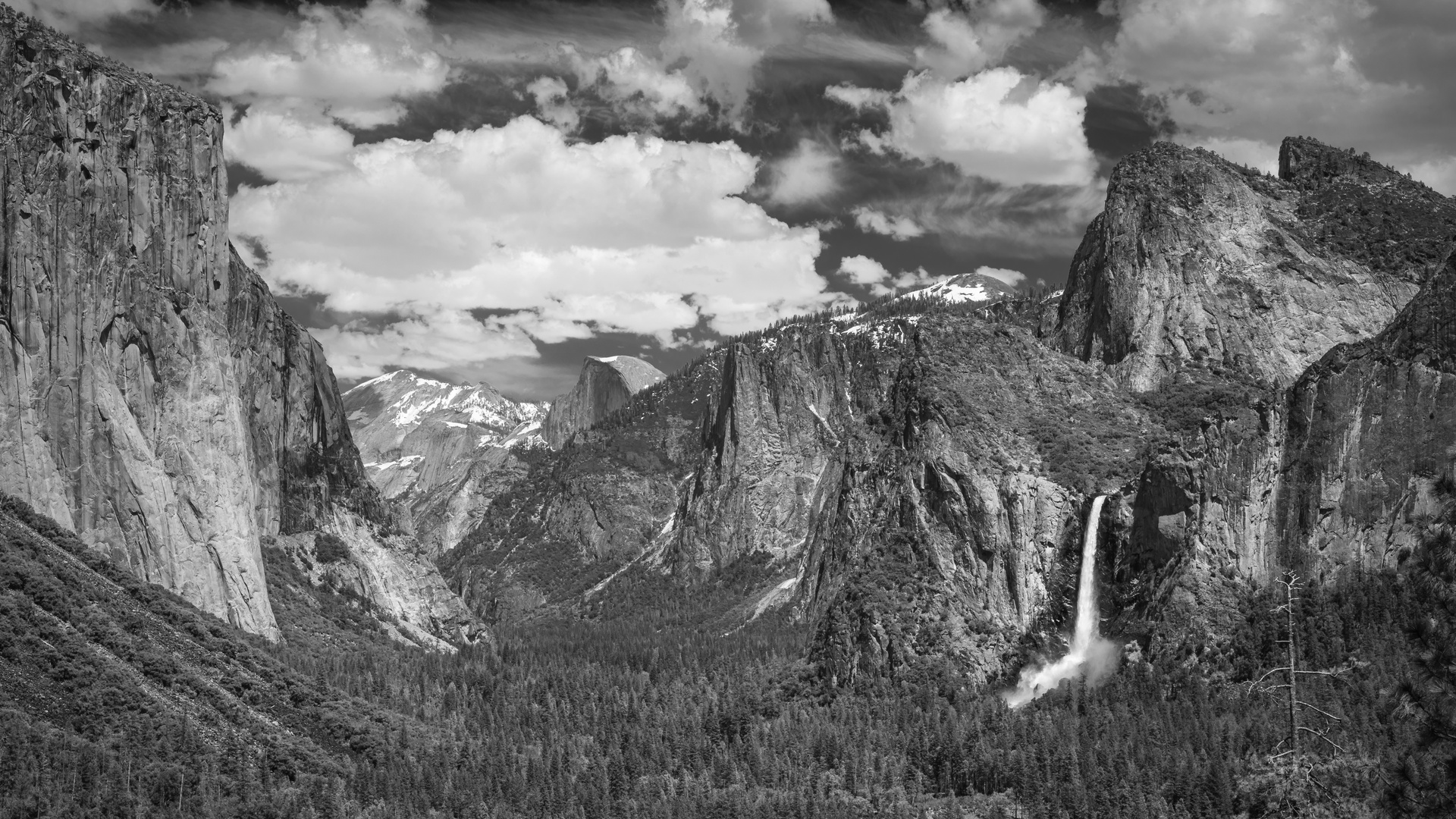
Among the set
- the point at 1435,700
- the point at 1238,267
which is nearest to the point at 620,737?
the point at 1238,267

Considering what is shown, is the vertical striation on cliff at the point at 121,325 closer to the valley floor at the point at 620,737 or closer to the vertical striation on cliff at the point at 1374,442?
the valley floor at the point at 620,737

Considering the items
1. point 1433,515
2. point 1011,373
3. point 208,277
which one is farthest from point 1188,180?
point 208,277

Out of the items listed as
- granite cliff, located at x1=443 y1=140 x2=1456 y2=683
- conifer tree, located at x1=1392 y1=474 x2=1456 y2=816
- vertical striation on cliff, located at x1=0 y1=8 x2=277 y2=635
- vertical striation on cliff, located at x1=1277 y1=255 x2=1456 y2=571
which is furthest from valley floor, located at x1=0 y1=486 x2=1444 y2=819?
conifer tree, located at x1=1392 y1=474 x2=1456 y2=816

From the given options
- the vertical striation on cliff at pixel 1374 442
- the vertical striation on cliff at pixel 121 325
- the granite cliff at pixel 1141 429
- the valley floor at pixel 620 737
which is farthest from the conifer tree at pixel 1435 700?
the vertical striation on cliff at pixel 121 325

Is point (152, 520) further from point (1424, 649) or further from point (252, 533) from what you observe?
point (1424, 649)

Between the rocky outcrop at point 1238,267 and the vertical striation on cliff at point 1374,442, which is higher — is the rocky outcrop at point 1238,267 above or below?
above

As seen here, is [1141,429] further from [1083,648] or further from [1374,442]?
[1374,442]
